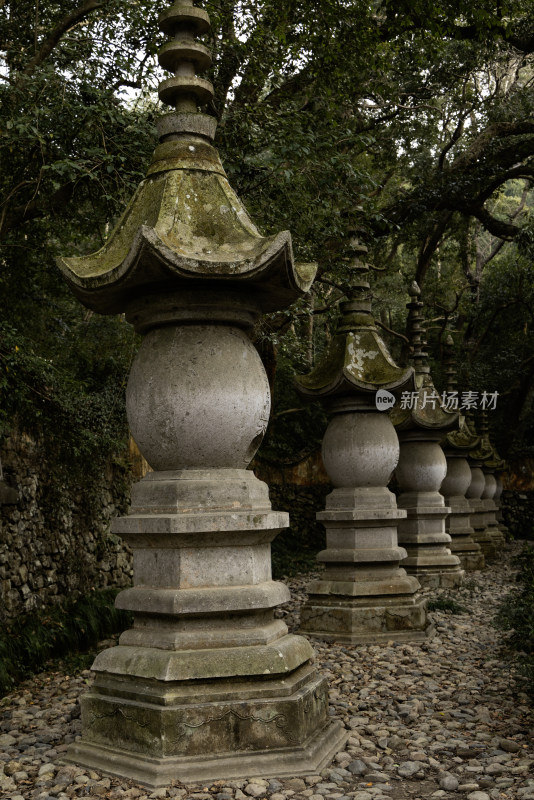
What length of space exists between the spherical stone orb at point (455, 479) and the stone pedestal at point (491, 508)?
2.16m

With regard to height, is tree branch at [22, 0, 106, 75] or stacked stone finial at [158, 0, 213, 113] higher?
A: tree branch at [22, 0, 106, 75]

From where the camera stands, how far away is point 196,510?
388 centimetres

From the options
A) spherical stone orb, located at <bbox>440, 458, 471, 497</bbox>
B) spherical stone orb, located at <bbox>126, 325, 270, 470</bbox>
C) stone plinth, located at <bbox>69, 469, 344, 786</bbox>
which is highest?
spherical stone orb, located at <bbox>126, 325, 270, 470</bbox>

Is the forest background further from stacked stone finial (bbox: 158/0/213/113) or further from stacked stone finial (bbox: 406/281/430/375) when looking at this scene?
stacked stone finial (bbox: 158/0/213/113)

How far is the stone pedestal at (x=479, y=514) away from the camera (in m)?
14.7

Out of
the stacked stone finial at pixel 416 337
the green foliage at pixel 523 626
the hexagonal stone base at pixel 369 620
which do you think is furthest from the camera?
the stacked stone finial at pixel 416 337

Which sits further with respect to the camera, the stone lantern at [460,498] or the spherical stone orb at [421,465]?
the stone lantern at [460,498]

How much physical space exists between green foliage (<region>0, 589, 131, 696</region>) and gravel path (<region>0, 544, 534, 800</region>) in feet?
0.70

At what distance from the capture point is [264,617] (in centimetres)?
399

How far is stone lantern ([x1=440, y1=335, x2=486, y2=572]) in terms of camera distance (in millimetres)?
→ 12734

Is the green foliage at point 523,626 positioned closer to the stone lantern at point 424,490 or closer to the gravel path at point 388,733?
the gravel path at point 388,733

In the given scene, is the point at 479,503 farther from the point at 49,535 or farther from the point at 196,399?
the point at 196,399

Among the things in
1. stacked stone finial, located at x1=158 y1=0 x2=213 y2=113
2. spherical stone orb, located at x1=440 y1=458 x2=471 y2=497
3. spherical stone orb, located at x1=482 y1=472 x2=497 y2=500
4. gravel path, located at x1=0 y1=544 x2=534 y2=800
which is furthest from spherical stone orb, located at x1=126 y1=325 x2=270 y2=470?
spherical stone orb, located at x1=482 y1=472 x2=497 y2=500

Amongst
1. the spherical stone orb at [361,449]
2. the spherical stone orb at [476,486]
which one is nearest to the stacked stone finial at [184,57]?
the spherical stone orb at [361,449]
